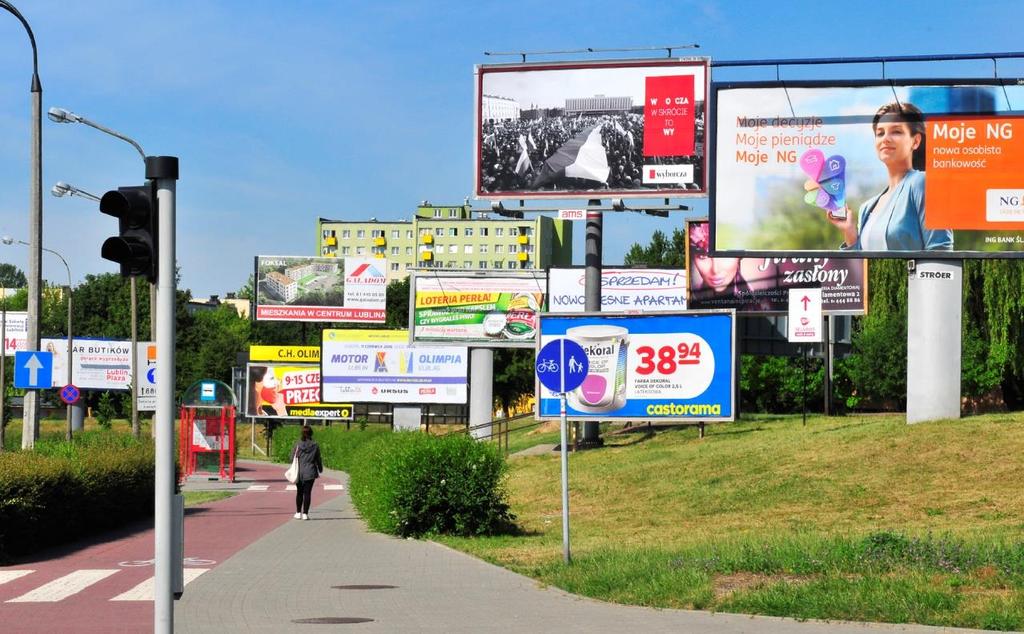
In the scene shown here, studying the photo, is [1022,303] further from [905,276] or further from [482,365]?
[482,365]

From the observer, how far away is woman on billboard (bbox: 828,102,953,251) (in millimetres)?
28734

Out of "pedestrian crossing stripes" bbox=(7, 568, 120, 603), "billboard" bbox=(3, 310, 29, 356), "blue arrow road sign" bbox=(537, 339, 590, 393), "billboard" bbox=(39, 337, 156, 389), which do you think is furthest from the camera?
"billboard" bbox=(3, 310, 29, 356)

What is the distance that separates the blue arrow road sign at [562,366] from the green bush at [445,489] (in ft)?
12.9

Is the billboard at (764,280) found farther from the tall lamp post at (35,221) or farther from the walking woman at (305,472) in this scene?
the tall lamp post at (35,221)

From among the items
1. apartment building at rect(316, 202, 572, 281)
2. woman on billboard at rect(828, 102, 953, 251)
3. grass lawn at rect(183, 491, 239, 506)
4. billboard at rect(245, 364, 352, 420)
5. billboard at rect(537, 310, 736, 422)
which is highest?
apartment building at rect(316, 202, 572, 281)

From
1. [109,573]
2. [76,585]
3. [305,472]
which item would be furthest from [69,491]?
[305,472]

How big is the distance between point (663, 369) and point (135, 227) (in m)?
23.1

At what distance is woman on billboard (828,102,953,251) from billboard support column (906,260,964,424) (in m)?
0.67

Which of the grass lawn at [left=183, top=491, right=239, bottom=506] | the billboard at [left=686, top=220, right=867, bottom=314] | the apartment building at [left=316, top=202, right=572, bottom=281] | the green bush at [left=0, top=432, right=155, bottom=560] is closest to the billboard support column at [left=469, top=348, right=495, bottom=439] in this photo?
the billboard at [left=686, top=220, right=867, bottom=314]

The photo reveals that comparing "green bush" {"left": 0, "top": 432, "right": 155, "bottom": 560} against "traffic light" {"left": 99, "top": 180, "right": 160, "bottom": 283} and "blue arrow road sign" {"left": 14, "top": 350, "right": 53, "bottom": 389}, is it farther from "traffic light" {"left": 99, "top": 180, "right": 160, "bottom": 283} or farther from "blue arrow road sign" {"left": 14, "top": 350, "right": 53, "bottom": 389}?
"traffic light" {"left": 99, "top": 180, "right": 160, "bottom": 283}

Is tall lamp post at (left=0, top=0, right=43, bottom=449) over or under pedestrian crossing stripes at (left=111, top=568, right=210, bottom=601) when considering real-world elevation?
over

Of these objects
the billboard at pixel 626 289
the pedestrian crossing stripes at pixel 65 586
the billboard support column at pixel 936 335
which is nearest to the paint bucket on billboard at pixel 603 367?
the billboard support column at pixel 936 335

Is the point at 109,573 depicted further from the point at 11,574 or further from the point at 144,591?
the point at 144,591

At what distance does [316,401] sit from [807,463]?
40016 millimetres
